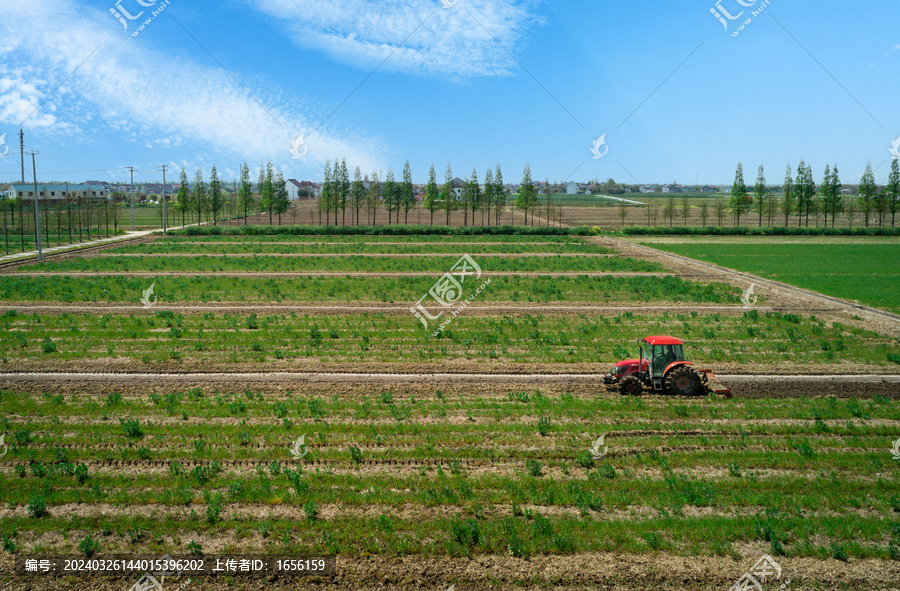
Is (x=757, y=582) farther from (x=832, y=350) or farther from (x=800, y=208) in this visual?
(x=800, y=208)

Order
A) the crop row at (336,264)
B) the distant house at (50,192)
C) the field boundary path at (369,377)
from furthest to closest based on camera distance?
the distant house at (50,192), the crop row at (336,264), the field boundary path at (369,377)

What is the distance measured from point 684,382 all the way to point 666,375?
610mm

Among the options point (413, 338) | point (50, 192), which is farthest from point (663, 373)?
point (50, 192)

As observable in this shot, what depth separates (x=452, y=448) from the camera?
42.0 ft

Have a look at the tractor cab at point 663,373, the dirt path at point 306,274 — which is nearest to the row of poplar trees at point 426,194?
the dirt path at point 306,274

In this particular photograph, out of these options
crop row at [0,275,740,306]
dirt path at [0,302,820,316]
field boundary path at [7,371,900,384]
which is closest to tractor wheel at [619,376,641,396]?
field boundary path at [7,371,900,384]

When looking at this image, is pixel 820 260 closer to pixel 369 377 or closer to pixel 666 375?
pixel 666 375

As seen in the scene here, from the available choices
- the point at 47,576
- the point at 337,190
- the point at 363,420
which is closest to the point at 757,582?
the point at 363,420

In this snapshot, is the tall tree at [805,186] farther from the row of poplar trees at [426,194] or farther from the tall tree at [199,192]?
the tall tree at [199,192]

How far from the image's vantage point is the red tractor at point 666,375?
637 inches

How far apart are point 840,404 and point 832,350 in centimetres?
713

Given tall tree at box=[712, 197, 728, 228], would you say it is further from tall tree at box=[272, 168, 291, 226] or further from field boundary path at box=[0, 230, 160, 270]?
field boundary path at box=[0, 230, 160, 270]

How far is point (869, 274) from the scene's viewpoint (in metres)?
43.8

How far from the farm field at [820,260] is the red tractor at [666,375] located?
21.5 meters
